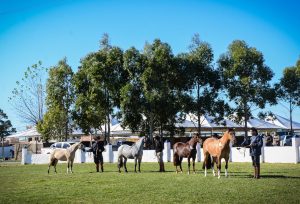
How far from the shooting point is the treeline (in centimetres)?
4541

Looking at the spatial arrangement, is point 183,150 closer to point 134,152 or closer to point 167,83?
point 134,152

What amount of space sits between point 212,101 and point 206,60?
16.9 feet

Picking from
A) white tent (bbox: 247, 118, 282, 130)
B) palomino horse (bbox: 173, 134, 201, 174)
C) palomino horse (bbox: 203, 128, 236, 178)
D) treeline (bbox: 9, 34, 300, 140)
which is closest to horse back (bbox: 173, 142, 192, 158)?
palomino horse (bbox: 173, 134, 201, 174)

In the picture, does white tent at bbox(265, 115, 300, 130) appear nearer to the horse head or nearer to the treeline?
the treeline

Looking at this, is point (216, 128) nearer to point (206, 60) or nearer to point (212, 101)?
point (212, 101)

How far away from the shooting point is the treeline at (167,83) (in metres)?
45.4

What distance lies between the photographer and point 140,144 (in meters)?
24.5

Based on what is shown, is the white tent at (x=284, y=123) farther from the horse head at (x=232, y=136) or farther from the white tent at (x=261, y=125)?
the horse head at (x=232, y=136)

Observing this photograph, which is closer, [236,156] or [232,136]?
[232,136]

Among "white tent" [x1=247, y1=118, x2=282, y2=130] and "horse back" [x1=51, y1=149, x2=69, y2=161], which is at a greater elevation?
"white tent" [x1=247, y1=118, x2=282, y2=130]

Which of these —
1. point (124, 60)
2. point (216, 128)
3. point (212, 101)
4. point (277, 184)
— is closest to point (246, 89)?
point (212, 101)

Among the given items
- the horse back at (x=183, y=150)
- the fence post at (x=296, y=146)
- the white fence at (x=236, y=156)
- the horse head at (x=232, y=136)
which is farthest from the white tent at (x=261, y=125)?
the horse head at (x=232, y=136)

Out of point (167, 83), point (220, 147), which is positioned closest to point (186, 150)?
point (220, 147)

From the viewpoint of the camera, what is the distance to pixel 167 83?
153 feet
